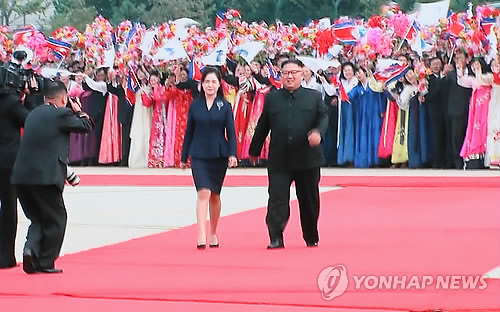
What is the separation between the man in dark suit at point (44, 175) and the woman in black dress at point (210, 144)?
6.04 feet

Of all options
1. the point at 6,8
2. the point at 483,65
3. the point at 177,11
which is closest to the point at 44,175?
the point at 483,65

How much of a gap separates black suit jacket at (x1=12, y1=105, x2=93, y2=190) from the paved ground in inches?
48.5

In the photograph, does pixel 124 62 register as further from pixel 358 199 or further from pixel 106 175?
pixel 358 199

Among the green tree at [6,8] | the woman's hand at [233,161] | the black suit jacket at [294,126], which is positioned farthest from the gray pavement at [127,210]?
the green tree at [6,8]

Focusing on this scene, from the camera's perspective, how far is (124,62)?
2197 cm

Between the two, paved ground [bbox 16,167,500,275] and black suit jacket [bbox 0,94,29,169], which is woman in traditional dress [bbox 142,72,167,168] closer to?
paved ground [bbox 16,167,500,275]

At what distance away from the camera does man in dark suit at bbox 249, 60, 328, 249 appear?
10859 mm

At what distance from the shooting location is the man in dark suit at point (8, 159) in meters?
9.69

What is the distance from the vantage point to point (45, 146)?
9.31m

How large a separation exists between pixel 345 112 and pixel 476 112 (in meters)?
2.43

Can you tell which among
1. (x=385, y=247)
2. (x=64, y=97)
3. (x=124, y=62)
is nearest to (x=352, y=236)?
(x=385, y=247)

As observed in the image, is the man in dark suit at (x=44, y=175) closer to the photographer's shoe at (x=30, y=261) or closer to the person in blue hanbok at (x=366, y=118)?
the photographer's shoe at (x=30, y=261)

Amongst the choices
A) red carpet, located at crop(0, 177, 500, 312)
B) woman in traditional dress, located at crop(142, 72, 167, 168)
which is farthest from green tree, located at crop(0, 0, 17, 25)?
red carpet, located at crop(0, 177, 500, 312)

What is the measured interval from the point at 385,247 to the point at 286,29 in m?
11.3
